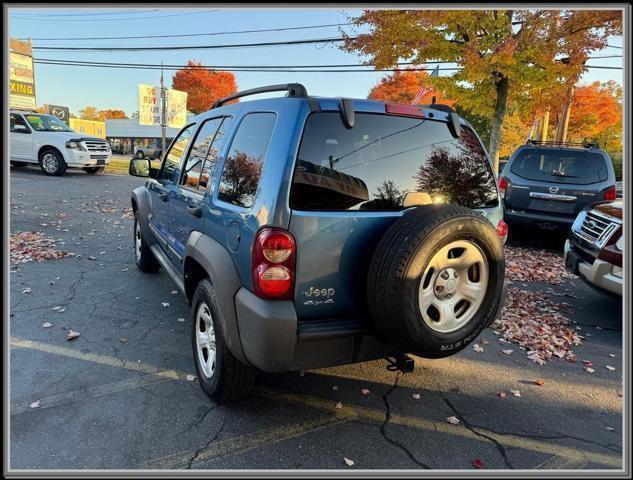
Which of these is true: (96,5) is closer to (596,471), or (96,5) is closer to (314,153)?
(314,153)

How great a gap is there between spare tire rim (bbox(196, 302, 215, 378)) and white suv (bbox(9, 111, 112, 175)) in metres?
14.7

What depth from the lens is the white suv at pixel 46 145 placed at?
14.9 metres

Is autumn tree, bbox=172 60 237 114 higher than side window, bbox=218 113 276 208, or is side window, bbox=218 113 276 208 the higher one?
autumn tree, bbox=172 60 237 114

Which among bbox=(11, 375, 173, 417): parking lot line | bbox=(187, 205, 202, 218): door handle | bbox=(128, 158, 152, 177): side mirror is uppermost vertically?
bbox=(128, 158, 152, 177): side mirror

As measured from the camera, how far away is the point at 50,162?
15141 mm

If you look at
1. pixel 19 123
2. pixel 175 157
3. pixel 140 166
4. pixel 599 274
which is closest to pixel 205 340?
pixel 175 157

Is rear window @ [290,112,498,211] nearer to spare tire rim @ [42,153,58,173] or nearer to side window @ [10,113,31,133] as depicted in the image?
spare tire rim @ [42,153,58,173]

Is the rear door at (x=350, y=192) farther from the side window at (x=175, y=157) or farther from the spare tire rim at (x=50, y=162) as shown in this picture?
the spare tire rim at (x=50, y=162)

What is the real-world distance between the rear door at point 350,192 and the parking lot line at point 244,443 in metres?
0.76

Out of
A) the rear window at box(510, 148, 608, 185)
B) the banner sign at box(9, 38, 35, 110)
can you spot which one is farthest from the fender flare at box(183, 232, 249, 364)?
the banner sign at box(9, 38, 35, 110)

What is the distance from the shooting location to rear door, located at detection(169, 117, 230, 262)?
3.12 m

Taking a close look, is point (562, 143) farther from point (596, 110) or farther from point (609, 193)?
point (596, 110)

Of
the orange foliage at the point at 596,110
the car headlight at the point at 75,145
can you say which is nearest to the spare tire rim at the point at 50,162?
the car headlight at the point at 75,145

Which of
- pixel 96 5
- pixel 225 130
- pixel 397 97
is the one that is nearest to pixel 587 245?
pixel 225 130
